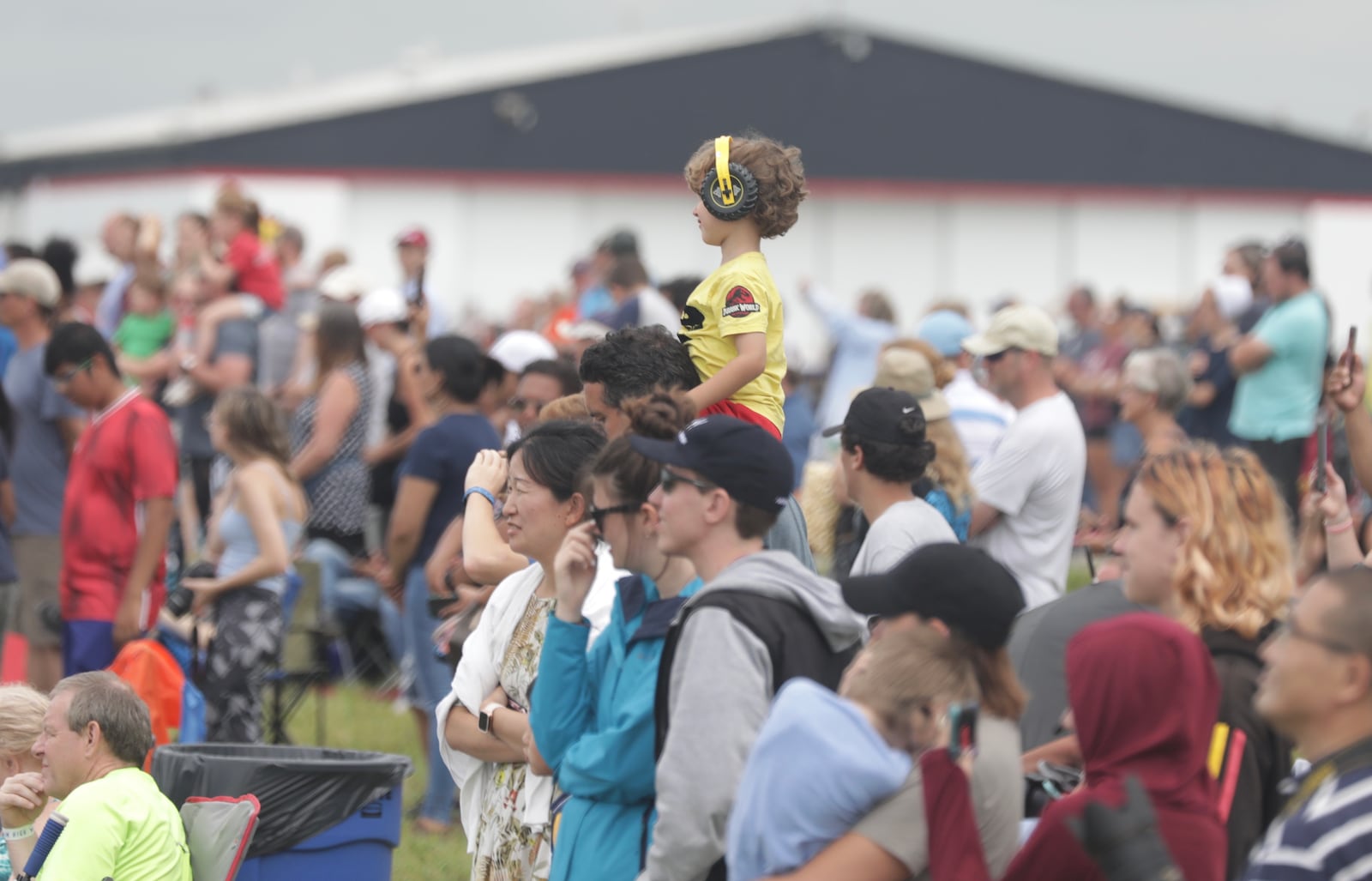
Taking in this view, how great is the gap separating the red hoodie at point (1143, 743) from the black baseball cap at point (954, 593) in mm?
185

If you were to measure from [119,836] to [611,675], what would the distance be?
5.48 ft

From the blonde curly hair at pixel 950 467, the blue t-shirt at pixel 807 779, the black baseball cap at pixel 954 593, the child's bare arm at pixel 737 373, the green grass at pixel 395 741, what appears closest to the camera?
the blue t-shirt at pixel 807 779

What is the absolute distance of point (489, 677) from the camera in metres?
4.62

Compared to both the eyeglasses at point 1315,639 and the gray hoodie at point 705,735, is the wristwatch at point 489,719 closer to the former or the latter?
the gray hoodie at point 705,735

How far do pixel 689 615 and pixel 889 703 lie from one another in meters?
0.50

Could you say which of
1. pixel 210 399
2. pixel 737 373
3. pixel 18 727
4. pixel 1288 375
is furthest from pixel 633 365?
pixel 210 399

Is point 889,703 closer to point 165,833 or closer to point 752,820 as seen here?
point 752,820

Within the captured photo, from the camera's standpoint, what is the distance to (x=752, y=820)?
321 centimetres

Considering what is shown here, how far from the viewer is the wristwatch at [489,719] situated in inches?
175

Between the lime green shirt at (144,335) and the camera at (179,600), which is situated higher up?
the lime green shirt at (144,335)

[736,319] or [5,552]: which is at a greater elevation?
[736,319]

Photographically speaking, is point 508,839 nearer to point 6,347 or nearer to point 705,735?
point 705,735

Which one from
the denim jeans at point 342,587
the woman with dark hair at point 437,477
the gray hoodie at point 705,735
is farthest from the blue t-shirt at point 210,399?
the gray hoodie at point 705,735

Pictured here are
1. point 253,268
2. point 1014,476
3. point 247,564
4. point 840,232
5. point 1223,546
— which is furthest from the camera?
point 840,232
